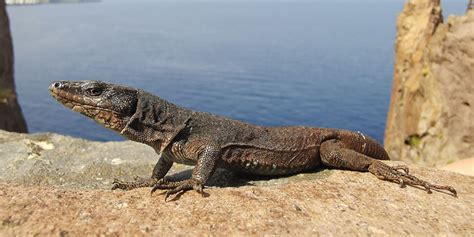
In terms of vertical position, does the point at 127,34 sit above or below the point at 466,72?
below

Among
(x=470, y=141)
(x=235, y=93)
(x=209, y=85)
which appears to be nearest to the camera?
(x=470, y=141)

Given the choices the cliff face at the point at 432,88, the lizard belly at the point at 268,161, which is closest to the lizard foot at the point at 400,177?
the lizard belly at the point at 268,161

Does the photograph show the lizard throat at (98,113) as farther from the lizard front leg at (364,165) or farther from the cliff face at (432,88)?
the cliff face at (432,88)

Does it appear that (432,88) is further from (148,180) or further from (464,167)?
(148,180)

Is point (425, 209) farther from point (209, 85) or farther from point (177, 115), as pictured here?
point (209, 85)

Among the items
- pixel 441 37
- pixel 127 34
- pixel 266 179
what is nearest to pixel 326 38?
pixel 127 34

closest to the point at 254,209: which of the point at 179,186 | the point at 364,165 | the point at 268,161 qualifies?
the point at 179,186
